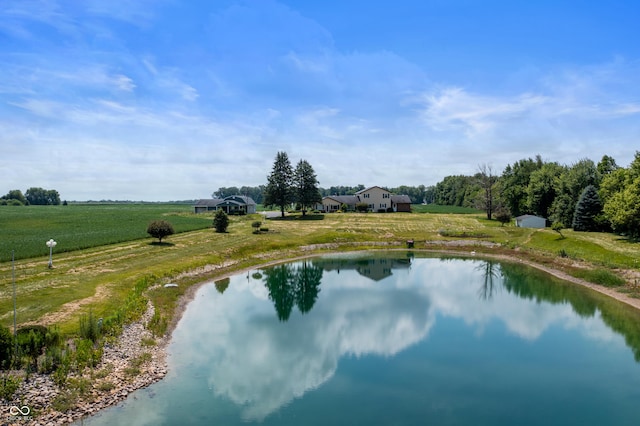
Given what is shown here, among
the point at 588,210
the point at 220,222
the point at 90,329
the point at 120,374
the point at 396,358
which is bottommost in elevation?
the point at 396,358

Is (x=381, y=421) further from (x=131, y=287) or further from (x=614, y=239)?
(x=614, y=239)

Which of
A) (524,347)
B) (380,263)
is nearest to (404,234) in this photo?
(380,263)

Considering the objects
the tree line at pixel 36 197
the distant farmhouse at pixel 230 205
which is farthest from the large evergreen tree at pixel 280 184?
the tree line at pixel 36 197

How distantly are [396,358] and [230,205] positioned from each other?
7168 centimetres

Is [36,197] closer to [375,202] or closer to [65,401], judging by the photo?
[375,202]

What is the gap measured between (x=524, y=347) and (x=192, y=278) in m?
24.2

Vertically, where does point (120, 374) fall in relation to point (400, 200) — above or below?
below

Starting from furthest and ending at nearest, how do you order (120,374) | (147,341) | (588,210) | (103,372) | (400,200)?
1. (400,200)
2. (588,210)
3. (147,341)
4. (120,374)
5. (103,372)

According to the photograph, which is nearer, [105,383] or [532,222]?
[105,383]

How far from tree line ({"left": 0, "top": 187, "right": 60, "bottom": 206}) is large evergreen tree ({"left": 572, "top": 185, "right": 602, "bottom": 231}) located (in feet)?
588

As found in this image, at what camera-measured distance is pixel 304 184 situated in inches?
3046

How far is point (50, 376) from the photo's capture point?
14414 mm

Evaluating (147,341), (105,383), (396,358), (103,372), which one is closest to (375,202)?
(396,358)

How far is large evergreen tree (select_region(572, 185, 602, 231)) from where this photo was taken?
53.4 metres
